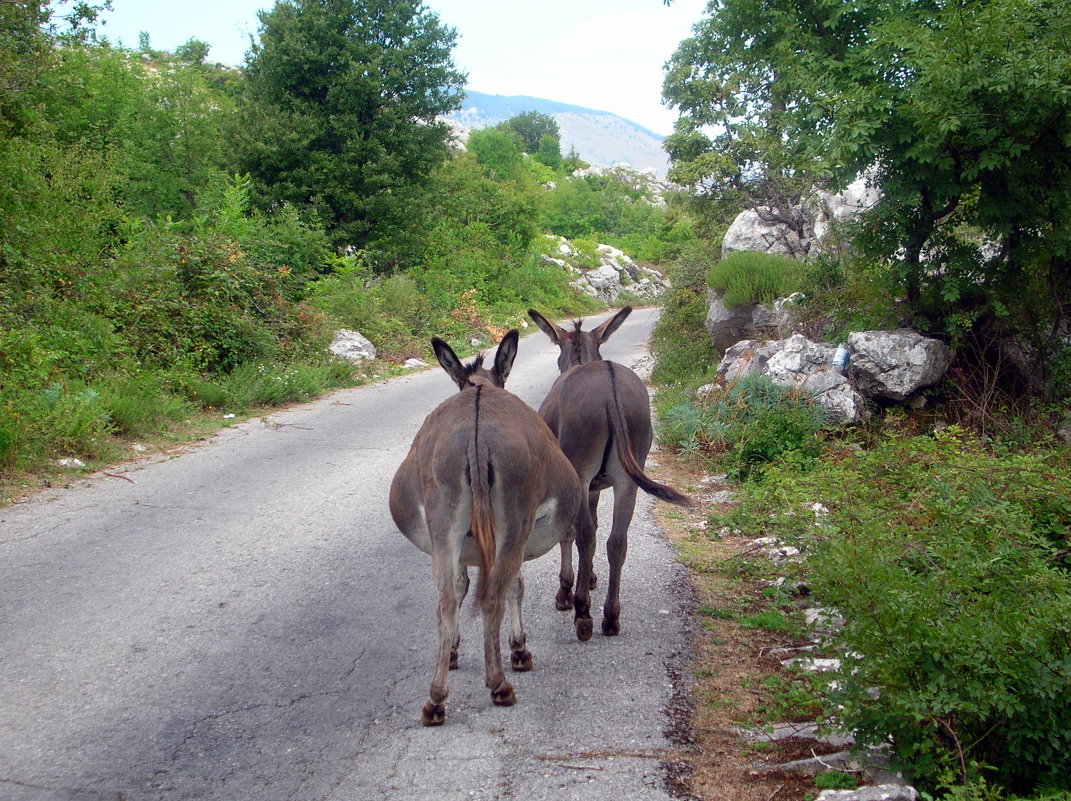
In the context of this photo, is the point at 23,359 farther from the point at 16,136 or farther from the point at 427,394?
the point at 427,394

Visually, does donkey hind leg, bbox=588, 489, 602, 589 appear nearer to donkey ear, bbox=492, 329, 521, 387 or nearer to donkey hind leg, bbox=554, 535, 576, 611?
donkey hind leg, bbox=554, 535, 576, 611

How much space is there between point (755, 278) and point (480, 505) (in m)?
11.5

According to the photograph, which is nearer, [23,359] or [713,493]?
[713,493]

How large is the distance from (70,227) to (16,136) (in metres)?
1.71

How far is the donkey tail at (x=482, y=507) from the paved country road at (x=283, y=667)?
0.79 metres

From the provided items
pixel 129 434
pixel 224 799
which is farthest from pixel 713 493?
pixel 129 434

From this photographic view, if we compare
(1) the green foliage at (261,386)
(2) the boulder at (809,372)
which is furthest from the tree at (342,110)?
(2) the boulder at (809,372)

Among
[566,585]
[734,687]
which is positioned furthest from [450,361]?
[734,687]

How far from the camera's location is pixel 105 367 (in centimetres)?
1167

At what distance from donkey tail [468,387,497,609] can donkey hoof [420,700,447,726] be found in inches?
19.5

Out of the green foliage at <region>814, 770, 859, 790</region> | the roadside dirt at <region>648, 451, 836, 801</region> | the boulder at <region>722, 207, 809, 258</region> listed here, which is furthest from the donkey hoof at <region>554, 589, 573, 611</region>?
the boulder at <region>722, 207, 809, 258</region>

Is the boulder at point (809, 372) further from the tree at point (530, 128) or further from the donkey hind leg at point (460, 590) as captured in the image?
the tree at point (530, 128)

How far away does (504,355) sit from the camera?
5203 mm

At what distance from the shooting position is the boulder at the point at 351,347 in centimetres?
1812
